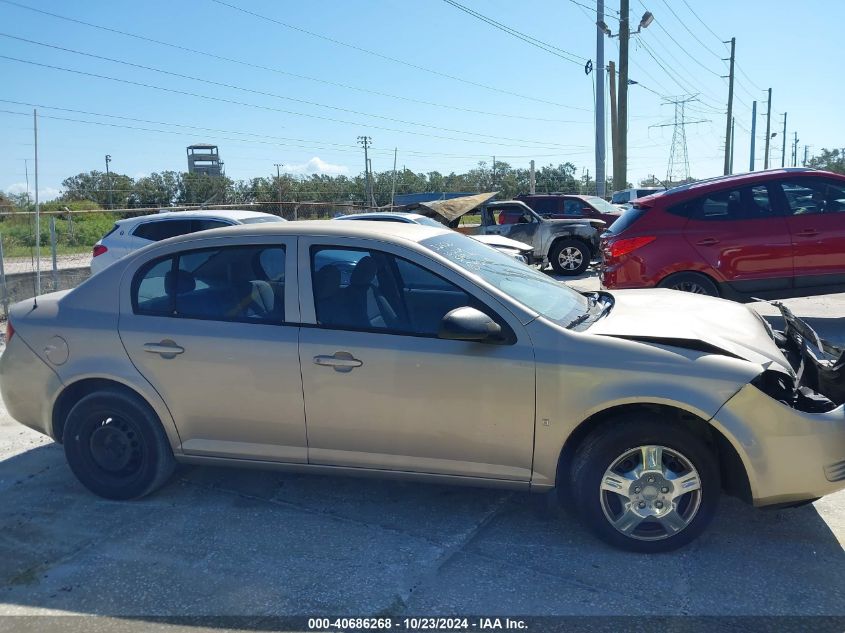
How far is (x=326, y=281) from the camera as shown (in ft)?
12.7

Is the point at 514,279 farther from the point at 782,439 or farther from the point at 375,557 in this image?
the point at 375,557

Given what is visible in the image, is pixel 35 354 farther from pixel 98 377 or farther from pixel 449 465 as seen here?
pixel 449 465


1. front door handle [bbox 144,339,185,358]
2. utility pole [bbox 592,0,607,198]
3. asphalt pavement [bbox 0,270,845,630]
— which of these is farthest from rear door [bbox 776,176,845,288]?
utility pole [bbox 592,0,607,198]

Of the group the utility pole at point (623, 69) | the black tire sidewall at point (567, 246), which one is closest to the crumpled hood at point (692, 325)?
the black tire sidewall at point (567, 246)

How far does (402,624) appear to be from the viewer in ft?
9.73

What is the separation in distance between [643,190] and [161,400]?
26594mm

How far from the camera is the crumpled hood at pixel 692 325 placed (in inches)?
135

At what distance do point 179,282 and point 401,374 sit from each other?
1.51 metres

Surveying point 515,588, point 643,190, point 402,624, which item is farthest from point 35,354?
point 643,190

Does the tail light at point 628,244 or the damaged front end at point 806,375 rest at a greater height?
the tail light at point 628,244

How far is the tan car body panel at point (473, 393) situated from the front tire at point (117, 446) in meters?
0.12

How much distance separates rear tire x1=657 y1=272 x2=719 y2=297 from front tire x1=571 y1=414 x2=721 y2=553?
5.04 m

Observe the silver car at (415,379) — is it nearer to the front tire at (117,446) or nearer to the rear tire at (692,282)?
the front tire at (117,446)

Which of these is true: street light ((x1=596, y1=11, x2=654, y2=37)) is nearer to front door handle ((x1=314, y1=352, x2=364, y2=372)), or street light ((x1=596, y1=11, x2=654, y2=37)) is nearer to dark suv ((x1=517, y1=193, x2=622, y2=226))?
dark suv ((x1=517, y1=193, x2=622, y2=226))
